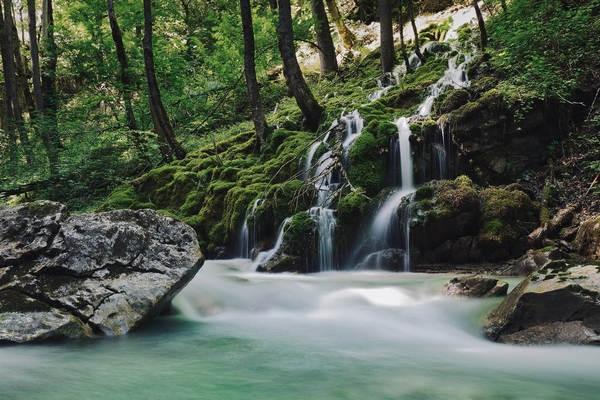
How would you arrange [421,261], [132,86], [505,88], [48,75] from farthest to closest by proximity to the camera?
[48,75] < [132,86] < [505,88] < [421,261]

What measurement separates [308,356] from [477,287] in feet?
7.47

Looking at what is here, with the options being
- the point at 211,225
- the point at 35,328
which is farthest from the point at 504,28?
the point at 35,328

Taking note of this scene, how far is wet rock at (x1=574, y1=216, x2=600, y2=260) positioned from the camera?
6179 millimetres

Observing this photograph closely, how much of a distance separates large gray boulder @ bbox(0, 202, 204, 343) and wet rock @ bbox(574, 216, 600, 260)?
15.3ft

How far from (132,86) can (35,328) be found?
11.9m

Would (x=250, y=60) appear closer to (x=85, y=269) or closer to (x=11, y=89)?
(x=85, y=269)

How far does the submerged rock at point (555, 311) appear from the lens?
4191 millimetres

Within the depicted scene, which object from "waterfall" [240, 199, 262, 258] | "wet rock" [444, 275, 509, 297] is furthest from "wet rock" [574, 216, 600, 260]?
"waterfall" [240, 199, 262, 258]

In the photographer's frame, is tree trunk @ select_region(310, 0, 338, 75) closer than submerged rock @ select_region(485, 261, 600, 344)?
No

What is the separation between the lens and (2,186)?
12695 mm

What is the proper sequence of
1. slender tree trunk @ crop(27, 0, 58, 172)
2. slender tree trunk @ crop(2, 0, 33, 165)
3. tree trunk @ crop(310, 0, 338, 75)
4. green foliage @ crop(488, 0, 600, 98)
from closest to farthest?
green foliage @ crop(488, 0, 600, 98)
slender tree trunk @ crop(27, 0, 58, 172)
slender tree trunk @ crop(2, 0, 33, 165)
tree trunk @ crop(310, 0, 338, 75)

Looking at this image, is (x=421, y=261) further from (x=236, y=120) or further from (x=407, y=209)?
(x=236, y=120)

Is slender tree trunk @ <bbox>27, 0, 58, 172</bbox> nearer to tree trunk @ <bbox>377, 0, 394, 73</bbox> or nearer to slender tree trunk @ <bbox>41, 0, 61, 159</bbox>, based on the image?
slender tree trunk @ <bbox>41, 0, 61, 159</bbox>

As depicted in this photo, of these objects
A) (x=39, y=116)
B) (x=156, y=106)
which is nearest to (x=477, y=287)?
(x=156, y=106)
